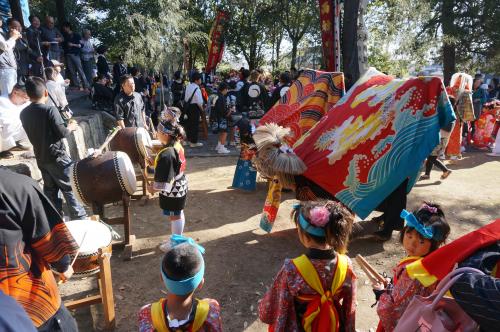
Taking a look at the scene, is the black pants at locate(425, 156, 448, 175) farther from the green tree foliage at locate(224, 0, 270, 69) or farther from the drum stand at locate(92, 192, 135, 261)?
the green tree foliage at locate(224, 0, 270, 69)

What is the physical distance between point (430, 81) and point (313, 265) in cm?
269

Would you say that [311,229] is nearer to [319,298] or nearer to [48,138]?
[319,298]

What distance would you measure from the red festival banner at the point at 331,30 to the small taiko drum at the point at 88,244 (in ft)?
24.1

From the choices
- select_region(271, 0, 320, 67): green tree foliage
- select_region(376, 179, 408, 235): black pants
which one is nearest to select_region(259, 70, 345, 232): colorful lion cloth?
select_region(376, 179, 408, 235): black pants

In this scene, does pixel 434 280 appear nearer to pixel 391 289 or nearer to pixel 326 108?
pixel 391 289

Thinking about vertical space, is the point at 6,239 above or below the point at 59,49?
below

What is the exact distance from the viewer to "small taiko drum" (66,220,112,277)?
9.15 ft

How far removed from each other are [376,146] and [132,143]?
3.54m

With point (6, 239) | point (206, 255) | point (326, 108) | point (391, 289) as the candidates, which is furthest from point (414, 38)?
point (6, 239)

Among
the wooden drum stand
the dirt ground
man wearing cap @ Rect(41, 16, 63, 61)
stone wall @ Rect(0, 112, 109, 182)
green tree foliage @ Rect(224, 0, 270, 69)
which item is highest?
green tree foliage @ Rect(224, 0, 270, 69)

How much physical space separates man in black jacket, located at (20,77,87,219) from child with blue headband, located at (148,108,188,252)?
1165 mm

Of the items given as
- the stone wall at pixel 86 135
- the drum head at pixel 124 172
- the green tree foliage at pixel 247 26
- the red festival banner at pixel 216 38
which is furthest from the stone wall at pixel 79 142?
the green tree foliage at pixel 247 26

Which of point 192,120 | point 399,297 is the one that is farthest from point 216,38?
point 399,297

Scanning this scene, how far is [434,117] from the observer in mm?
3703
